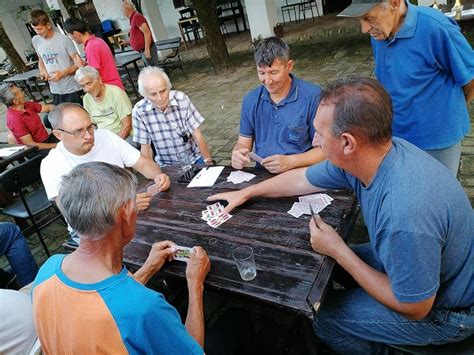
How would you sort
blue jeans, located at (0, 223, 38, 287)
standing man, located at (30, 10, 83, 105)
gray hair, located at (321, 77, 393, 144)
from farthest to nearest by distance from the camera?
standing man, located at (30, 10, 83, 105) → blue jeans, located at (0, 223, 38, 287) → gray hair, located at (321, 77, 393, 144)

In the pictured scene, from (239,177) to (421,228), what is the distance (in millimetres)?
1332

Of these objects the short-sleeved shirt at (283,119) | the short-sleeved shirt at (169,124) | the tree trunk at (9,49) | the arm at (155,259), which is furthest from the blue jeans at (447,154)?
the tree trunk at (9,49)

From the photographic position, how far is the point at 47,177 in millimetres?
2664

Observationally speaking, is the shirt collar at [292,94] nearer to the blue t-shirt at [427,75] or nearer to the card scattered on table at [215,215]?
the blue t-shirt at [427,75]

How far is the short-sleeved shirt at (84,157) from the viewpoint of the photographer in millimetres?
2662

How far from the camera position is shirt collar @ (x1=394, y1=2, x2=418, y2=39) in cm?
191

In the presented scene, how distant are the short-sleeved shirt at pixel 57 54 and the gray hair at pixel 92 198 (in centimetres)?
451

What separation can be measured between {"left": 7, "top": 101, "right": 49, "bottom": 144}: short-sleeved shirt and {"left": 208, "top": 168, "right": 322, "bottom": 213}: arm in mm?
3457

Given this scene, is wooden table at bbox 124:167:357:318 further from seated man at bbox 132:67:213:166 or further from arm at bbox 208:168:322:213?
seated man at bbox 132:67:213:166

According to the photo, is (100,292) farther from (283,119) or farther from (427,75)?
(427,75)

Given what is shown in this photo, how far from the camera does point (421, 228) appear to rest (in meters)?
1.17

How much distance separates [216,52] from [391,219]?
7.90m

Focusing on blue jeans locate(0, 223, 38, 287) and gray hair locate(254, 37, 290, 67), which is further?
blue jeans locate(0, 223, 38, 287)

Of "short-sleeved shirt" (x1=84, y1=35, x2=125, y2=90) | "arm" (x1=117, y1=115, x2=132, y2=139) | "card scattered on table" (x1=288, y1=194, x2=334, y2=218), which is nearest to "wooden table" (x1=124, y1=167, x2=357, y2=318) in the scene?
"card scattered on table" (x1=288, y1=194, x2=334, y2=218)
